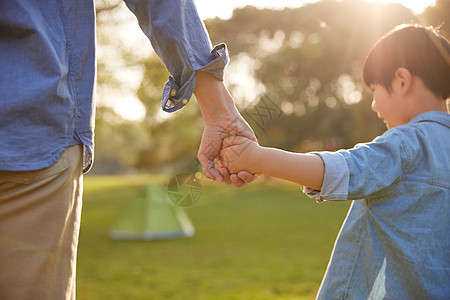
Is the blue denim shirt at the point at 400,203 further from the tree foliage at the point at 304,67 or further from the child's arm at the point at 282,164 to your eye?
the tree foliage at the point at 304,67

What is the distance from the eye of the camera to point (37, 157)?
0.98 meters

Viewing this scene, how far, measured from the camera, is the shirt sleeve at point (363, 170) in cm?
131

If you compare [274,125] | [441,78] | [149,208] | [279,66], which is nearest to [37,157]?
[441,78]

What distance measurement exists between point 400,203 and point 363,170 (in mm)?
209

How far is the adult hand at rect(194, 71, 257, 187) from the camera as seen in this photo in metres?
1.35

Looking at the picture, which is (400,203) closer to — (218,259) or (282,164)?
(282,164)

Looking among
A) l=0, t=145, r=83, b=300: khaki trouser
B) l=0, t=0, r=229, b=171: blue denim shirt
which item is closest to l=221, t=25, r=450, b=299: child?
l=0, t=0, r=229, b=171: blue denim shirt

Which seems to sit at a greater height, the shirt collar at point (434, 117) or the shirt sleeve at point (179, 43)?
the shirt sleeve at point (179, 43)

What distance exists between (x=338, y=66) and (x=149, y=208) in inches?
224

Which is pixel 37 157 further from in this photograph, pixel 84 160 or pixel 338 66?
pixel 338 66

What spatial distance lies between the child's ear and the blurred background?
1.72ft

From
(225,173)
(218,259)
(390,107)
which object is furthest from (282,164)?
(218,259)

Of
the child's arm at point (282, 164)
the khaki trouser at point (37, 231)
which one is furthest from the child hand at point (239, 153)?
the khaki trouser at point (37, 231)

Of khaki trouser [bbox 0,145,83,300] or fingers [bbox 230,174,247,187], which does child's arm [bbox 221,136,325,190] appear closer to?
fingers [bbox 230,174,247,187]
